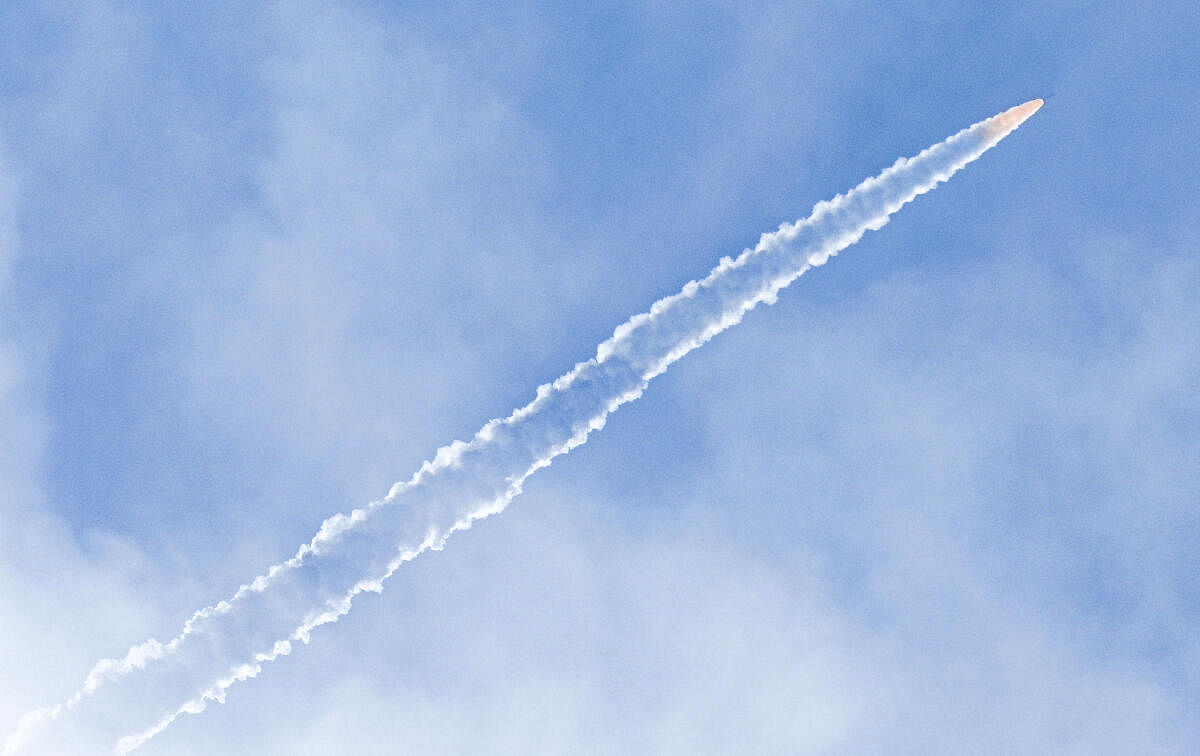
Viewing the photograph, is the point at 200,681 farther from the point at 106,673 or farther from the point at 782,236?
the point at 782,236

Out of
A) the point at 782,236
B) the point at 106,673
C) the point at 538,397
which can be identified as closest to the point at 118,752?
the point at 106,673

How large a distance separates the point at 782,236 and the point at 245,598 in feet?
192

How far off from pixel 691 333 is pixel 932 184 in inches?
1000

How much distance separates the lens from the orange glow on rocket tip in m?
132

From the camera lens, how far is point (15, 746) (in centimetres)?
13325

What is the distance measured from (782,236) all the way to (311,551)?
2003 inches

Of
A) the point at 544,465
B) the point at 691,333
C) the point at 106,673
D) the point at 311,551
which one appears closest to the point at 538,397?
the point at 544,465

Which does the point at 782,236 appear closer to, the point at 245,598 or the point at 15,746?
the point at 245,598

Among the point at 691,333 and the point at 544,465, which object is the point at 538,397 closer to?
the point at 544,465

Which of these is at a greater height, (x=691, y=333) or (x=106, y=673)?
(x=106, y=673)

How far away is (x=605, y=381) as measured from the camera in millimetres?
130500

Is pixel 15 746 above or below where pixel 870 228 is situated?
above

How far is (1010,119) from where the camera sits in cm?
13238

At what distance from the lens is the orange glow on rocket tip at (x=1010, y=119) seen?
5202 inches
